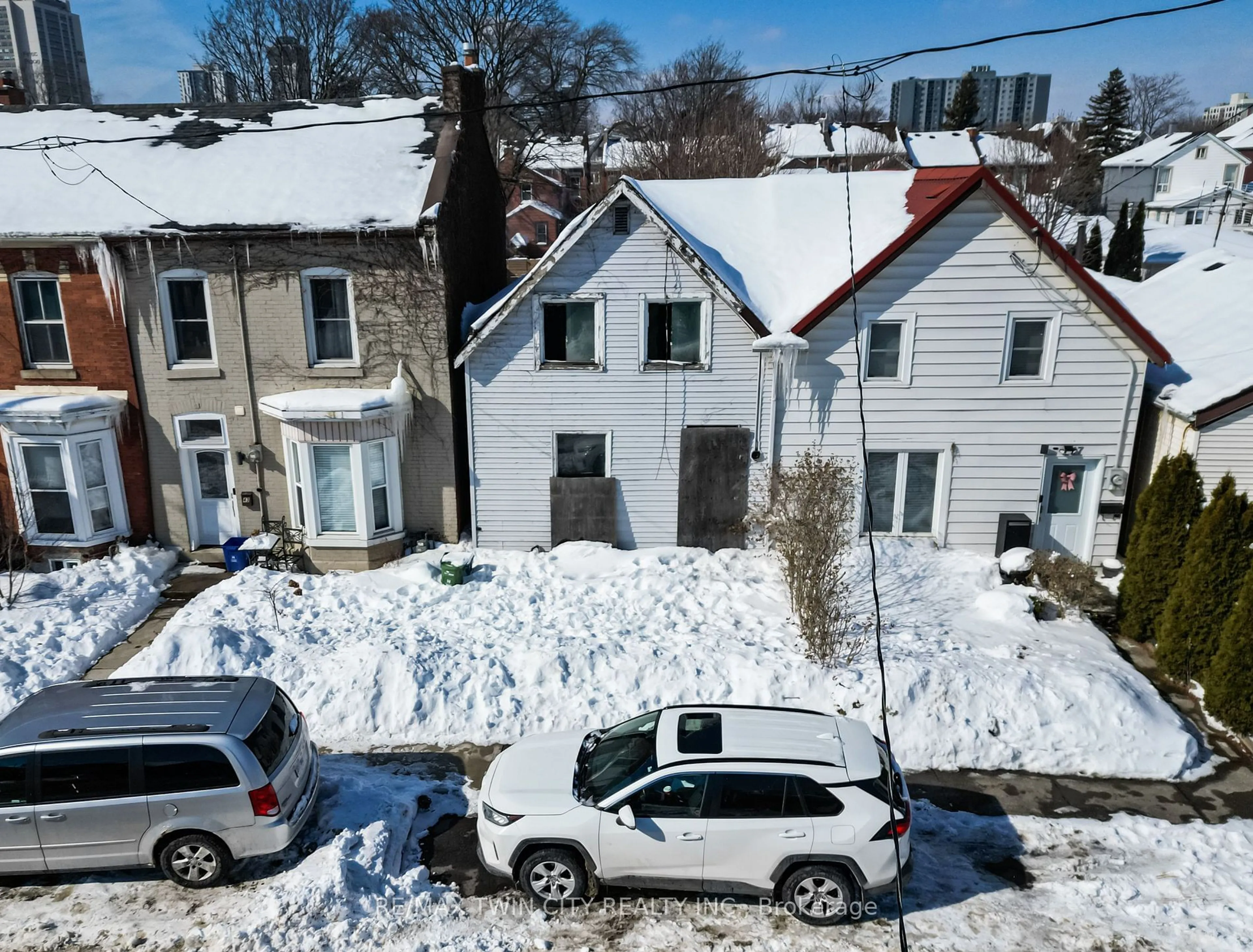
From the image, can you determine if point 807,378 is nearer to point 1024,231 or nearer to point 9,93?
point 1024,231

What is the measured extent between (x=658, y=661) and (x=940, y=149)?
4889cm

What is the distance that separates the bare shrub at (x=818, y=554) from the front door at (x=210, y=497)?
10.4 m

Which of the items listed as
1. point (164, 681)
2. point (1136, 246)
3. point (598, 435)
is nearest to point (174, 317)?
point (598, 435)

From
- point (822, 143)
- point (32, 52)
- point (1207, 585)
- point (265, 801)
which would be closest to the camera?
point (265, 801)

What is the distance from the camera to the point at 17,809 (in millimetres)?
7664

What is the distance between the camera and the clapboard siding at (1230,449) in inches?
543

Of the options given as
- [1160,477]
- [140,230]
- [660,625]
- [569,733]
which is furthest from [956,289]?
[140,230]

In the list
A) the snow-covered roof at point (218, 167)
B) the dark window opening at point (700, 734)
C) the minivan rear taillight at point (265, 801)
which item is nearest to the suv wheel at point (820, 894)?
the dark window opening at point (700, 734)

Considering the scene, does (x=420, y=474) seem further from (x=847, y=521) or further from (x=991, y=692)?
(x=991, y=692)

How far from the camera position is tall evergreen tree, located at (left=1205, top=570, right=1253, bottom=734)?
1030cm

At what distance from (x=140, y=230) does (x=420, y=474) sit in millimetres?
6443

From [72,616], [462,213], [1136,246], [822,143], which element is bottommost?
[72,616]

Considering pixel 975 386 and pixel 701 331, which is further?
pixel 701 331

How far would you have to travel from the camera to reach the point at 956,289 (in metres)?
14.3
